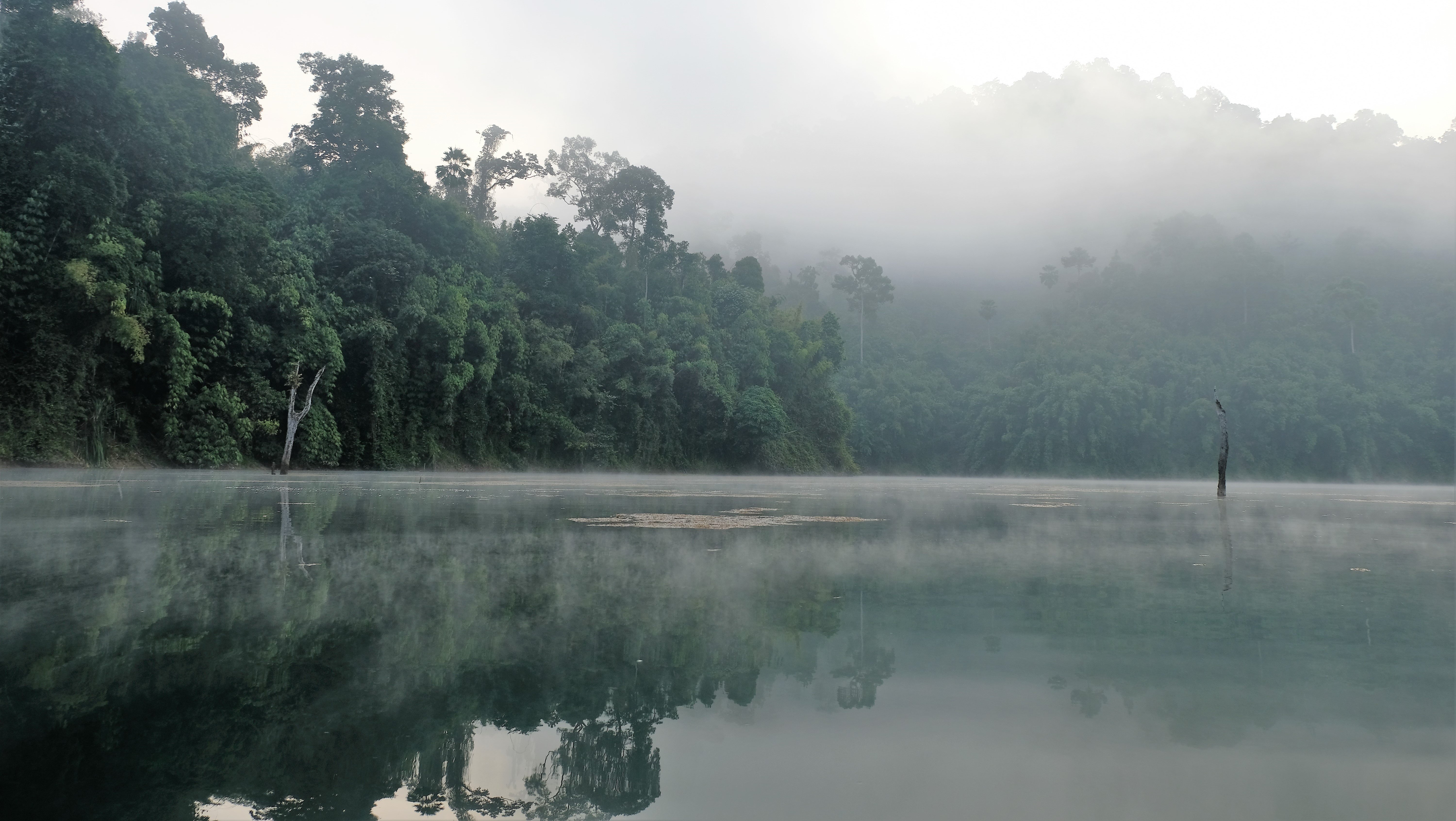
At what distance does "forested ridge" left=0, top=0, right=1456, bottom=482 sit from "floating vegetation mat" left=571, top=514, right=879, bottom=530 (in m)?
17.7

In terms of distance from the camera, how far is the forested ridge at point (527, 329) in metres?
22.9

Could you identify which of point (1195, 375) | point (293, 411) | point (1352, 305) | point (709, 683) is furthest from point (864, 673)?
point (1352, 305)

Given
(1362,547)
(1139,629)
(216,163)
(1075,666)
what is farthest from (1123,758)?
(216,163)

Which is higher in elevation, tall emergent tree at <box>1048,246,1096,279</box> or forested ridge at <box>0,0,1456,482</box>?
tall emergent tree at <box>1048,246,1096,279</box>

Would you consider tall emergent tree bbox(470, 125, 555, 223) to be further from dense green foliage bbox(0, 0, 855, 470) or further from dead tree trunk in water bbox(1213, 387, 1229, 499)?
dead tree trunk in water bbox(1213, 387, 1229, 499)

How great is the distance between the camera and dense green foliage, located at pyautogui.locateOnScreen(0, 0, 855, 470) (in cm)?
2195

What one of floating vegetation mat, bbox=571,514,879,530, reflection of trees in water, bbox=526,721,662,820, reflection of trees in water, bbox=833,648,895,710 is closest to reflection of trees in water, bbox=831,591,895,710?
reflection of trees in water, bbox=833,648,895,710

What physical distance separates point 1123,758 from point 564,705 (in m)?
1.54

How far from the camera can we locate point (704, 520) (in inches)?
398

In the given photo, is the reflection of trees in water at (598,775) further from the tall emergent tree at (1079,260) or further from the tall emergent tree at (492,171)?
the tall emergent tree at (1079,260)

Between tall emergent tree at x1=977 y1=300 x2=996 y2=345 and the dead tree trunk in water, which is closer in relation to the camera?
the dead tree trunk in water

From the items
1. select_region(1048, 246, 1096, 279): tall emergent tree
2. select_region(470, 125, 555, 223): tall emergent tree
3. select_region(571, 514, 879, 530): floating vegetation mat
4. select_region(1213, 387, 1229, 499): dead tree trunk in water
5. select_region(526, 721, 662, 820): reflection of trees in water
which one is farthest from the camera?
select_region(1048, 246, 1096, 279): tall emergent tree

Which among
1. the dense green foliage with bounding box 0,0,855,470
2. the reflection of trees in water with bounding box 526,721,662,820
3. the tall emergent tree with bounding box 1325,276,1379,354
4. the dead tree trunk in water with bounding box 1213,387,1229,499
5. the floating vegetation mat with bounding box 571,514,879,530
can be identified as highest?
the tall emergent tree with bounding box 1325,276,1379,354

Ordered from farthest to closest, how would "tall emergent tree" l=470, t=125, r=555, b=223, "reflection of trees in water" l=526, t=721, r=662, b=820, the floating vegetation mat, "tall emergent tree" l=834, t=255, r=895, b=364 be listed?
"tall emergent tree" l=834, t=255, r=895, b=364 → "tall emergent tree" l=470, t=125, r=555, b=223 → the floating vegetation mat → "reflection of trees in water" l=526, t=721, r=662, b=820
